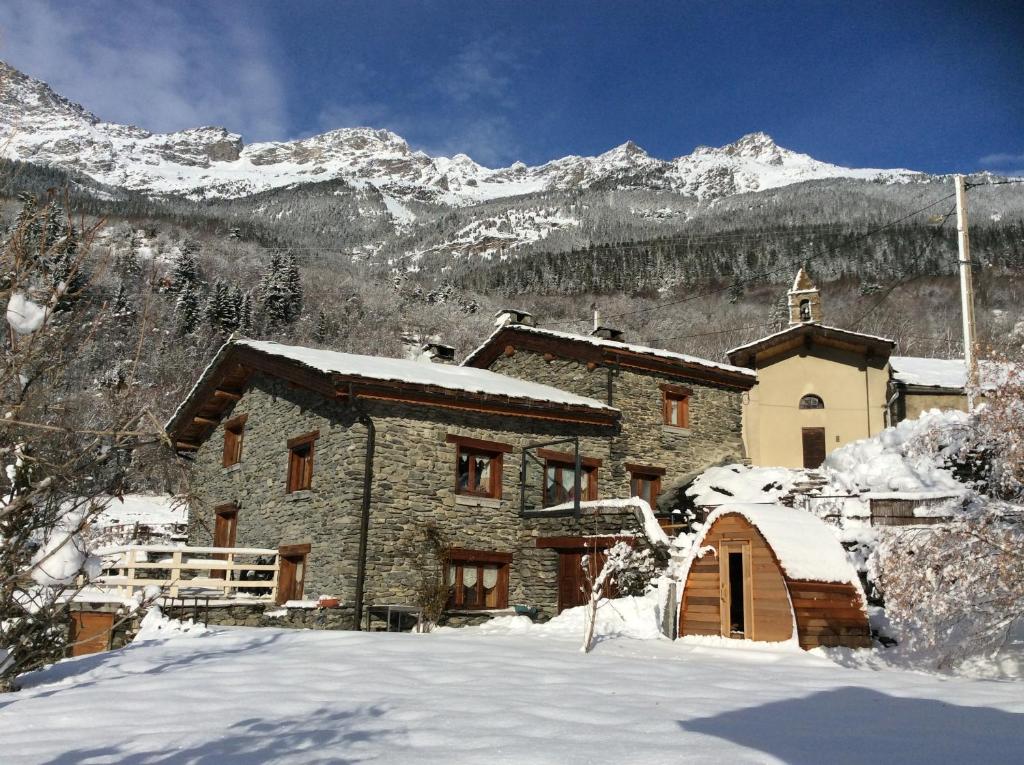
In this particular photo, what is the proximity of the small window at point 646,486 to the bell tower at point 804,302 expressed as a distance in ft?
33.5

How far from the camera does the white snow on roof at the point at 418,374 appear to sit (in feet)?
58.3

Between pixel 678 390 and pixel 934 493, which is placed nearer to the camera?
pixel 934 493

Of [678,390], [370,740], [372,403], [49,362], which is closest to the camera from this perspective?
[49,362]

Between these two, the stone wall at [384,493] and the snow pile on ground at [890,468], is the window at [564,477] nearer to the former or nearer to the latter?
the stone wall at [384,493]

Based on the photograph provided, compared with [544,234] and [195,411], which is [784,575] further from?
[544,234]

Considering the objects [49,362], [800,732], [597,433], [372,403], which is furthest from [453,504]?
Result: [49,362]

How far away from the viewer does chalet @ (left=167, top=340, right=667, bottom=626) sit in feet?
56.1

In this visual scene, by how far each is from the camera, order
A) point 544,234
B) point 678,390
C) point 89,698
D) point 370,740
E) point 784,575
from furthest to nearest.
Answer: point 544,234, point 678,390, point 784,575, point 89,698, point 370,740

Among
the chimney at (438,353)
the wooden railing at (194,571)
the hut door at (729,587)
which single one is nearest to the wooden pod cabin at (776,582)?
the hut door at (729,587)

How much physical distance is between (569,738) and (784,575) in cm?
684

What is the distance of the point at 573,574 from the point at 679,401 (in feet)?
24.5

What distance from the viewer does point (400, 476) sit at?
1750 centimetres

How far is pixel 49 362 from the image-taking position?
14.8ft

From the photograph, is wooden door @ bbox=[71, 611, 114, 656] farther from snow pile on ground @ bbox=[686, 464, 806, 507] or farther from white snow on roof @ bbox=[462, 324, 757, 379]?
snow pile on ground @ bbox=[686, 464, 806, 507]
